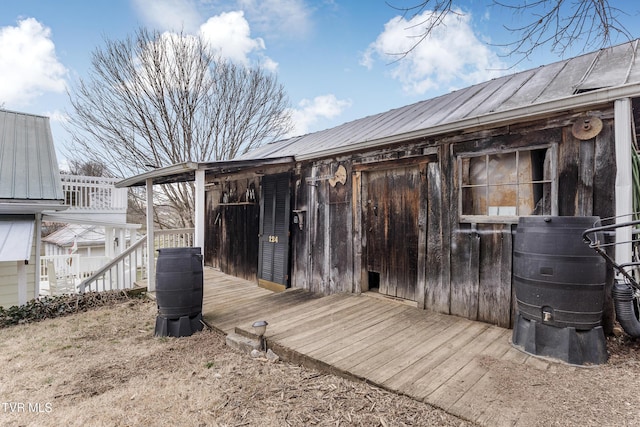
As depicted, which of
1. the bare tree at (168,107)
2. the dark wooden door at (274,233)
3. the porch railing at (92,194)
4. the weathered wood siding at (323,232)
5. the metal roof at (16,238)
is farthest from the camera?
the bare tree at (168,107)

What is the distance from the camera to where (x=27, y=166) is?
6.08 metres

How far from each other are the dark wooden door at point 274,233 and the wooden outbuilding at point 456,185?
3cm

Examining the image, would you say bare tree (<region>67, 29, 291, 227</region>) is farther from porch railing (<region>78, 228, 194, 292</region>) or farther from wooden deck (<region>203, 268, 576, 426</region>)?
wooden deck (<region>203, 268, 576, 426</region>)

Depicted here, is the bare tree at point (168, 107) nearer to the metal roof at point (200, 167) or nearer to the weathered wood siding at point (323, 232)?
the metal roof at point (200, 167)

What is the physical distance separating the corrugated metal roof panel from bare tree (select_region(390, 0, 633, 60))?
6.71m

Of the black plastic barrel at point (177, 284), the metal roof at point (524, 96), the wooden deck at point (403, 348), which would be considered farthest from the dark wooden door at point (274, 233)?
the black plastic barrel at point (177, 284)

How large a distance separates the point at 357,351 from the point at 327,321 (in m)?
0.79

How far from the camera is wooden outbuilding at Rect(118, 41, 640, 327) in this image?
2559mm

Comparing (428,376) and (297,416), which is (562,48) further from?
(297,416)

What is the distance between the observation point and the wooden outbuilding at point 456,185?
8.39 feet

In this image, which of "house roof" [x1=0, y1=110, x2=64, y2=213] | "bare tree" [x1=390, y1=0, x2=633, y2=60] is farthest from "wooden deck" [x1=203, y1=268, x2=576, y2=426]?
"house roof" [x1=0, y1=110, x2=64, y2=213]

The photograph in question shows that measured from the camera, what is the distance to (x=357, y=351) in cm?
256

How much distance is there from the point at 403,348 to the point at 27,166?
7.73 meters

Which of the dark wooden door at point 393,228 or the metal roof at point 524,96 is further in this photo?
the dark wooden door at point 393,228
